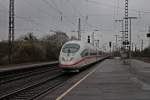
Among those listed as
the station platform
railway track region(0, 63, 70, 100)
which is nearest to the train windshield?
railway track region(0, 63, 70, 100)

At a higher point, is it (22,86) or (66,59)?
(66,59)

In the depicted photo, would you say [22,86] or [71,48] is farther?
[71,48]

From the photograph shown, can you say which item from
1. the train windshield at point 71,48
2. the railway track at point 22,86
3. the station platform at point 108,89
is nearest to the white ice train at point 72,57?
the train windshield at point 71,48

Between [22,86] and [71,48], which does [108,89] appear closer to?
[22,86]

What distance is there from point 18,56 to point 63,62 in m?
32.4

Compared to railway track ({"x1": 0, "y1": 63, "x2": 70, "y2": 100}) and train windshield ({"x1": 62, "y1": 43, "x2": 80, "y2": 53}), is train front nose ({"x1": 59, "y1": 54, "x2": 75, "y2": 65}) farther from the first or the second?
railway track ({"x1": 0, "y1": 63, "x2": 70, "y2": 100})

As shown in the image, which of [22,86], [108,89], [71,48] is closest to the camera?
[108,89]

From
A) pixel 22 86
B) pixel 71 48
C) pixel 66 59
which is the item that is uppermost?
pixel 71 48

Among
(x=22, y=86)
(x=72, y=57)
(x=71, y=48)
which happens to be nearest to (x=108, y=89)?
(x=22, y=86)

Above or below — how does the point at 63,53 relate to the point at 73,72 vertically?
above

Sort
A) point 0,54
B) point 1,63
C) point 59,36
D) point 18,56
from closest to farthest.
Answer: point 1,63 < point 0,54 < point 18,56 < point 59,36

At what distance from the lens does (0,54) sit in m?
54.1

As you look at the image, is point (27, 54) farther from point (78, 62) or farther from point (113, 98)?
point (113, 98)

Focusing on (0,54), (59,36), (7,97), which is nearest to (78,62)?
(7,97)
